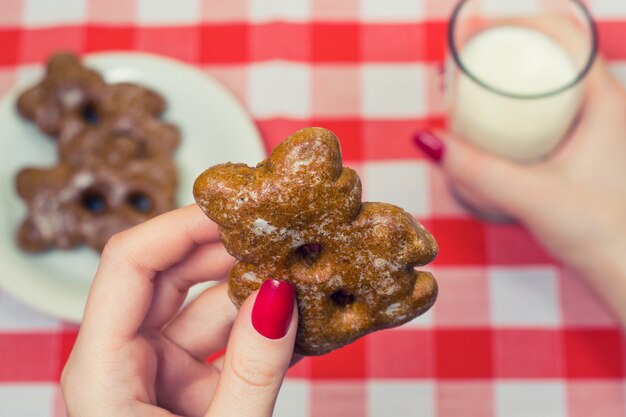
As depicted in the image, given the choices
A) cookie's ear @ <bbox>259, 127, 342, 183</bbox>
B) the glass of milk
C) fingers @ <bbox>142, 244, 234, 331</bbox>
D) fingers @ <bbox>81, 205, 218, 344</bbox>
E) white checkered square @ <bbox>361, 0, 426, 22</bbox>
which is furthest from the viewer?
white checkered square @ <bbox>361, 0, 426, 22</bbox>

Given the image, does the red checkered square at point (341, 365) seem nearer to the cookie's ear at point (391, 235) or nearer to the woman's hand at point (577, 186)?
the woman's hand at point (577, 186)

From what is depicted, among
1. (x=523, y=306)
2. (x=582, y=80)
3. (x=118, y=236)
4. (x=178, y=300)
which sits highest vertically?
(x=582, y=80)

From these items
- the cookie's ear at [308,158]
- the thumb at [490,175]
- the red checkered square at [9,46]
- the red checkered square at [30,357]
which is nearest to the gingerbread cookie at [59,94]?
the red checkered square at [9,46]

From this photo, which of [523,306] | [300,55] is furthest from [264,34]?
[523,306]

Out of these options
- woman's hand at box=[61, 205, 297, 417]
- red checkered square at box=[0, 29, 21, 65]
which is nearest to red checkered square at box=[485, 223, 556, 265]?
woman's hand at box=[61, 205, 297, 417]

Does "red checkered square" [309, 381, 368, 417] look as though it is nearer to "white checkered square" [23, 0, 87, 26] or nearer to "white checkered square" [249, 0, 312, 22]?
"white checkered square" [249, 0, 312, 22]

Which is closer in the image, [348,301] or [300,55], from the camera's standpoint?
[348,301]

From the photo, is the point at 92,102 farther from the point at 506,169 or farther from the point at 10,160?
the point at 506,169
